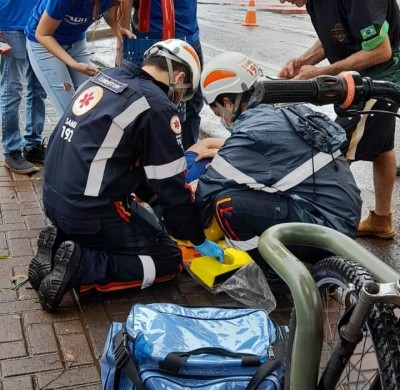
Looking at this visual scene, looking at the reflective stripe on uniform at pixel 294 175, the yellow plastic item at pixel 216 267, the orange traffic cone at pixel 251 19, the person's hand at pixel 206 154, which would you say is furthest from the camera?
the orange traffic cone at pixel 251 19

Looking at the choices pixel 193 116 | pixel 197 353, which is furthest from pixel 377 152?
pixel 197 353

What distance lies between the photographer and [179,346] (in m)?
2.52

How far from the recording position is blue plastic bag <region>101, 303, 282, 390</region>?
238 centimetres

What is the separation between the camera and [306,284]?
5.19 ft

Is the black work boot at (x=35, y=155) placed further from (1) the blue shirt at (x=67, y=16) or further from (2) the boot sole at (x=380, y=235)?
(2) the boot sole at (x=380, y=235)

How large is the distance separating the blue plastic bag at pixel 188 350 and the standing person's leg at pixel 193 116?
8.40ft

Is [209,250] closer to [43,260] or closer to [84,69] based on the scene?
[43,260]

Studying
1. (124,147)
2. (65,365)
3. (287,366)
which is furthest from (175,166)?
(287,366)

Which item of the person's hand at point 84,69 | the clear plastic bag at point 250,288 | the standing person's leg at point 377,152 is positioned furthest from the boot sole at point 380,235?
the person's hand at point 84,69

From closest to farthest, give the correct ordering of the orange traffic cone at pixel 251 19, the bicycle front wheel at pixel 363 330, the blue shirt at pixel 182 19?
the bicycle front wheel at pixel 363 330 → the blue shirt at pixel 182 19 → the orange traffic cone at pixel 251 19

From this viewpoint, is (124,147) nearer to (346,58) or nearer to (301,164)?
(301,164)

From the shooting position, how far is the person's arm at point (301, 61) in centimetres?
443

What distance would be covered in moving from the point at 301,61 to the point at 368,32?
0.84 meters

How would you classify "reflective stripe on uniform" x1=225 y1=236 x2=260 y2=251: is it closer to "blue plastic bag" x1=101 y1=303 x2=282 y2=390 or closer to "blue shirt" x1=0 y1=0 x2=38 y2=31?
"blue plastic bag" x1=101 y1=303 x2=282 y2=390
